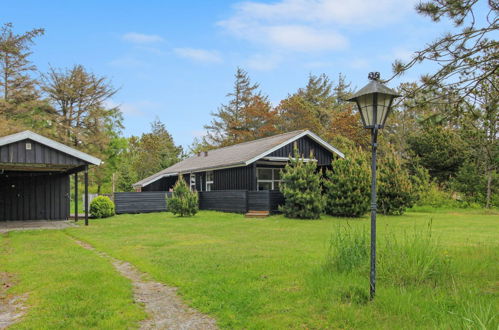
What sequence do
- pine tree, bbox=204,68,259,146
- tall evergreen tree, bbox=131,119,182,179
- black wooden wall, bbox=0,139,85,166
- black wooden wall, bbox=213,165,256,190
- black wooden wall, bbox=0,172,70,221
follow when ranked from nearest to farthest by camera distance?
black wooden wall, bbox=0,139,85,166, black wooden wall, bbox=0,172,70,221, black wooden wall, bbox=213,165,256,190, tall evergreen tree, bbox=131,119,182,179, pine tree, bbox=204,68,259,146

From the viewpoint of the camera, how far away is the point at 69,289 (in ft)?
16.9

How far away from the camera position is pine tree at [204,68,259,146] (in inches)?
1828

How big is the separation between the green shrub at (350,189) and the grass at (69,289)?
1145cm

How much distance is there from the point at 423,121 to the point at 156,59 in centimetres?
1355

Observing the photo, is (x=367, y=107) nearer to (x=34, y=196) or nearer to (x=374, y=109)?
(x=374, y=109)

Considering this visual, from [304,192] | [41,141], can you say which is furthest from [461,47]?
[41,141]

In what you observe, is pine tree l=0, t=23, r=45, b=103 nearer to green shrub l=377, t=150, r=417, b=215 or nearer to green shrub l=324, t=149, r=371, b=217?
green shrub l=324, t=149, r=371, b=217

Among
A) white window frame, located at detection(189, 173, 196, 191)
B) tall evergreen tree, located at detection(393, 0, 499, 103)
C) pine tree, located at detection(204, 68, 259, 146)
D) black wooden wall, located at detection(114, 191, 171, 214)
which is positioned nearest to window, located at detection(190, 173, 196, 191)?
white window frame, located at detection(189, 173, 196, 191)

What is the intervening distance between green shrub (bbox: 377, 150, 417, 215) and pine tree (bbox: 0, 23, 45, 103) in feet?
75.0

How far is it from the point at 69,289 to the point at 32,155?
956 centimetres

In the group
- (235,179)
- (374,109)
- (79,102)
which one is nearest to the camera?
(374,109)

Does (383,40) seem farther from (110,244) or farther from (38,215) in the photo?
(38,215)

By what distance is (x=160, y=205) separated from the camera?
22.5 meters

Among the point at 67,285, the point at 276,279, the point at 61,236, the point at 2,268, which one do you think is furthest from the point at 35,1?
the point at 276,279
